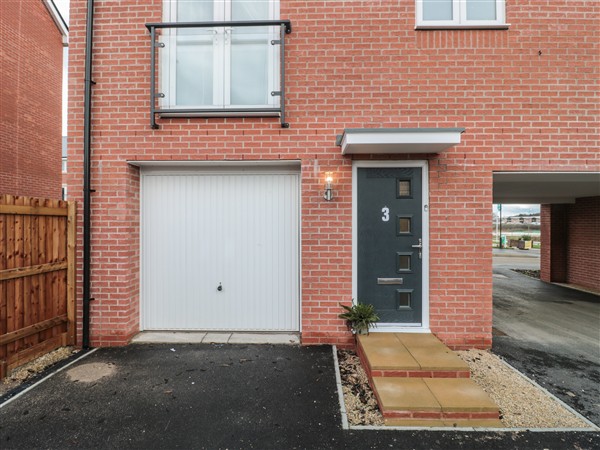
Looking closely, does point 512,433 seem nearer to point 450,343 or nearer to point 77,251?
point 450,343

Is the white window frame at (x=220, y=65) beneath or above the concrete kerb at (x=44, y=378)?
above

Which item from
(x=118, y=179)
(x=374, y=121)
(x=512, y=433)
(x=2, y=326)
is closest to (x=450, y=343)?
(x=512, y=433)

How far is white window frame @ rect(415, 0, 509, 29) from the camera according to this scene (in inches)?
156

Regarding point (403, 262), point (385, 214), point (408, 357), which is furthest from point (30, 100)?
point (408, 357)

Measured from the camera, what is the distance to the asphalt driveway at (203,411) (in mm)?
2365

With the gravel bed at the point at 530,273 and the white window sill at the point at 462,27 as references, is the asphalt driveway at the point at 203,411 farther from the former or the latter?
the gravel bed at the point at 530,273

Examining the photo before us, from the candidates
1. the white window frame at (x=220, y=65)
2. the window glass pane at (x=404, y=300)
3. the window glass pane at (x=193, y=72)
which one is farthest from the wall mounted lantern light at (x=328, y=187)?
the window glass pane at (x=193, y=72)

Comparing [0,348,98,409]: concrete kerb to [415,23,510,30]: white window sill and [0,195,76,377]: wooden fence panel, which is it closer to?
[0,195,76,377]: wooden fence panel

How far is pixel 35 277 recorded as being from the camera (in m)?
3.60

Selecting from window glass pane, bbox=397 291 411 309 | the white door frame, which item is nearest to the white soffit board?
the white door frame

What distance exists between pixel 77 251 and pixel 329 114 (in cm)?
379

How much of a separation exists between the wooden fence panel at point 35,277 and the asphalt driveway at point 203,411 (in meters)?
0.59

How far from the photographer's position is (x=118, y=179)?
4.08m

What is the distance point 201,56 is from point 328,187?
2511 millimetres
